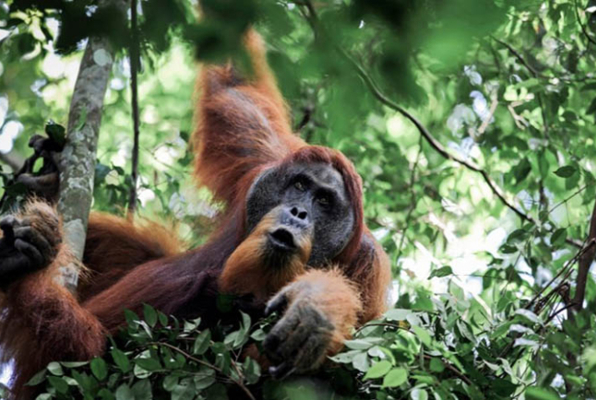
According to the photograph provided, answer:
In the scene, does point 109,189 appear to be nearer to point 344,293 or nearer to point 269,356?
point 344,293

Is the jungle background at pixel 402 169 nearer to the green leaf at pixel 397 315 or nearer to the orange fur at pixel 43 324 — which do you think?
the green leaf at pixel 397 315

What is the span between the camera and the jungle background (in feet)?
6.29

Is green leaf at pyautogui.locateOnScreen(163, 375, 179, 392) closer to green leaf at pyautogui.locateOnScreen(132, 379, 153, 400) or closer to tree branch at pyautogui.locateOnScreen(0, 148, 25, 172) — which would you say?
green leaf at pyautogui.locateOnScreen(132, 379, 153, 400)

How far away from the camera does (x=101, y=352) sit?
4066 millimetres

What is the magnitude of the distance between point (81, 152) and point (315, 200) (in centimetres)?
126

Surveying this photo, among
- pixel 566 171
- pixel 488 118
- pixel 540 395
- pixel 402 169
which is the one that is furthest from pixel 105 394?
pixel 402 169

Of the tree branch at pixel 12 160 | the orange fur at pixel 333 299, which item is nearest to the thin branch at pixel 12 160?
the tree branch at pixel 12 160

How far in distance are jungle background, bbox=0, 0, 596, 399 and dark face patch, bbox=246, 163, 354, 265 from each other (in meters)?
0.43

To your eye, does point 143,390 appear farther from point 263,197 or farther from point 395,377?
point 263,197

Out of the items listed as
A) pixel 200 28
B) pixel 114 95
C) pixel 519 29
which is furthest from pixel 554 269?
pixel 114 95

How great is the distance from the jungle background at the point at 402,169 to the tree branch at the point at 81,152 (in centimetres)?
19

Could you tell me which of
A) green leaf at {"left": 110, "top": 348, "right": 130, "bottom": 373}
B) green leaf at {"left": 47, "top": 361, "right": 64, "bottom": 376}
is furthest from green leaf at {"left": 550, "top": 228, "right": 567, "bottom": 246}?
green leaf at {"left": 47, "top": 361, "right": 64, "bottom": 376}

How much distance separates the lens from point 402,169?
7043 millimetres

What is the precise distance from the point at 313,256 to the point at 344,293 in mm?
552
